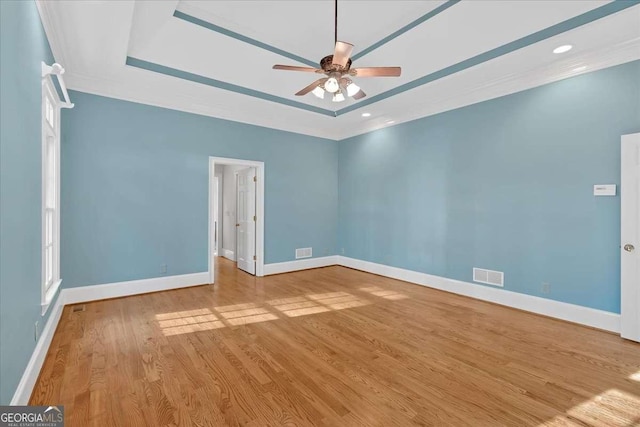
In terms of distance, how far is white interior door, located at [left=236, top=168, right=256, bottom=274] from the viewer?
567 cm

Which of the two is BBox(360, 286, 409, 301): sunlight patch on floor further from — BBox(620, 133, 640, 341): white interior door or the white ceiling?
the white ceiling

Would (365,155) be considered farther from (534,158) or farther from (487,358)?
(487,358)

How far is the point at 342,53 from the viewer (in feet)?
8.20

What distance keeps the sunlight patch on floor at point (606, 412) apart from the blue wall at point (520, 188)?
154 cm

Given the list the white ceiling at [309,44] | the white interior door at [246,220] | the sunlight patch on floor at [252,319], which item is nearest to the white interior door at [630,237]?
the white ceiling at [309,44]

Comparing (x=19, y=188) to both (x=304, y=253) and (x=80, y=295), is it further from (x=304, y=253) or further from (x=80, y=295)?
(x=304, y=253)

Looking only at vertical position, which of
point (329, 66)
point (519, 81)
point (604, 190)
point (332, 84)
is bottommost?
point (604, 190)

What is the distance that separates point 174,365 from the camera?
244 centimetres

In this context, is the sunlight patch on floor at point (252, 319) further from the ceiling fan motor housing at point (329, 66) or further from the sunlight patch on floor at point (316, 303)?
the ceiling fan motor housing at point (329, 66)

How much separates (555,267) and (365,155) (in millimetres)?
3764

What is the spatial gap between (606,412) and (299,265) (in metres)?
4.87

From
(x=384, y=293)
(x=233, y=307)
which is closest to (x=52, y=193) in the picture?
(x=233, y=307)

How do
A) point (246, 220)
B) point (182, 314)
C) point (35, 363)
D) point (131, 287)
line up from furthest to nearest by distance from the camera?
1. point (246, 220)
2. point (131, 287)
3. point (182, 314)
4. point (35, 363)

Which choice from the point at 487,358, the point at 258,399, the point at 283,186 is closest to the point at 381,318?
the point at 487,358
